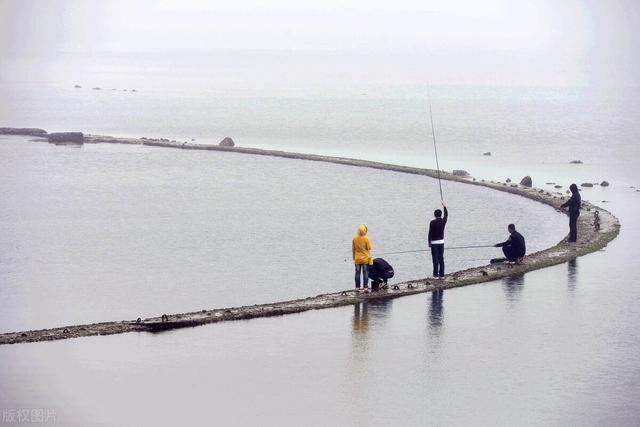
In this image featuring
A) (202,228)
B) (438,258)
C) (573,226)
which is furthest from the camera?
(202,228)

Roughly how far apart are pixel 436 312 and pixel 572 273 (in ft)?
18.3

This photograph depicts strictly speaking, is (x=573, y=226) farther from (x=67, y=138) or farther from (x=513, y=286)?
(x=67, y=138)

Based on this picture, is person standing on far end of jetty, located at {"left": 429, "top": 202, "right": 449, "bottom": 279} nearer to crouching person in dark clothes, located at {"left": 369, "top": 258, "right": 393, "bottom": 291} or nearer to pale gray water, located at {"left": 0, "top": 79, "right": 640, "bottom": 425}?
pale gray water, located at {"left": 0, "top": 79, "right": 640, "bottom": 425}

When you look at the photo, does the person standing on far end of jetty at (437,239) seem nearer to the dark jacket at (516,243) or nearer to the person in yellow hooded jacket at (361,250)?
the person in yellow hooded jacket at (361,250)

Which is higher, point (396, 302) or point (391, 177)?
point (391, 177)

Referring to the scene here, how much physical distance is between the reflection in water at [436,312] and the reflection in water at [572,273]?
3106mm

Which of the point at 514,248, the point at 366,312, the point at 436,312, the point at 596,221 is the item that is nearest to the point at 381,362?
the point at 366,312

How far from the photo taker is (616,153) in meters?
83.9

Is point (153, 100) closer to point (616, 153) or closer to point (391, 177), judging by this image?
point (616, 153)

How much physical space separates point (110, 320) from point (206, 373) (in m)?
6.32

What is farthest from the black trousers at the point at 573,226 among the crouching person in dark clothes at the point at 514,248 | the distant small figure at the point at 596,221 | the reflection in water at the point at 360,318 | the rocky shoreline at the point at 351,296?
the reflection in water at the point at 360,318

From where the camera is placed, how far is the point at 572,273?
2925cm

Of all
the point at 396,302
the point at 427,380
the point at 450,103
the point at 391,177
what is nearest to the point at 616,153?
the point at 391,177

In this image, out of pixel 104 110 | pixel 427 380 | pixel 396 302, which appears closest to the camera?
pixel 427 380
